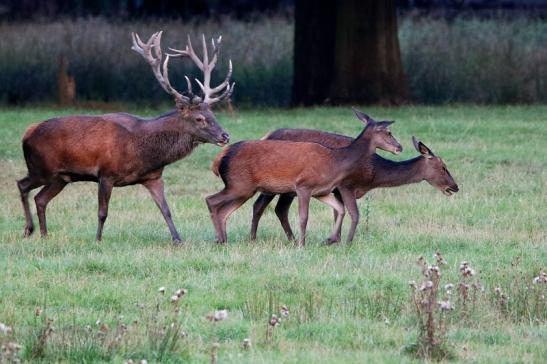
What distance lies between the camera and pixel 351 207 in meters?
12.3

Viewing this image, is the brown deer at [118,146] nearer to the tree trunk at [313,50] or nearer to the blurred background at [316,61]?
the blurred background at [316,61]

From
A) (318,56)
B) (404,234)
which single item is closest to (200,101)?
(404,234)

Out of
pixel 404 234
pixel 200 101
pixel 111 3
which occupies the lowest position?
pixel 111 3

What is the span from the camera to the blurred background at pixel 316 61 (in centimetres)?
2466

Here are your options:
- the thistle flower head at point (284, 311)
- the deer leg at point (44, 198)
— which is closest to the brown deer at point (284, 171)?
the deer leg at point (44, 198)

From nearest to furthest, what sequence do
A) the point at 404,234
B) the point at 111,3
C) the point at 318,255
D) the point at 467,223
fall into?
the point at 318,255 < the point at 404,234 < the point at 467,223 < the point at 111,3

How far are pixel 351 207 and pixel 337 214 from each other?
0.47 feet

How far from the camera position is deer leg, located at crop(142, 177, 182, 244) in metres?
12.1

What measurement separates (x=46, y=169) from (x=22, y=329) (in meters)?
4.15

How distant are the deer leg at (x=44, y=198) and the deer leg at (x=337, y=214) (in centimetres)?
246

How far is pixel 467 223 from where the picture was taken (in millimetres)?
13102

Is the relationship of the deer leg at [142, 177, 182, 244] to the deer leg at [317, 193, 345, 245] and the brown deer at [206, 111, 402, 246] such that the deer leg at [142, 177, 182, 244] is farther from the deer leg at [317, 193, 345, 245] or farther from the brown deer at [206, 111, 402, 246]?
the deer leg at [317, 193, 345, 245]

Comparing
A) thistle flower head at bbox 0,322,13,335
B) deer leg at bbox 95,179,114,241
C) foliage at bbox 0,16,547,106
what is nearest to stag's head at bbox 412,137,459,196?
deer leg at bbox 95,179,114,241

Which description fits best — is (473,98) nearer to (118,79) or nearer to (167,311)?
(118,79)
